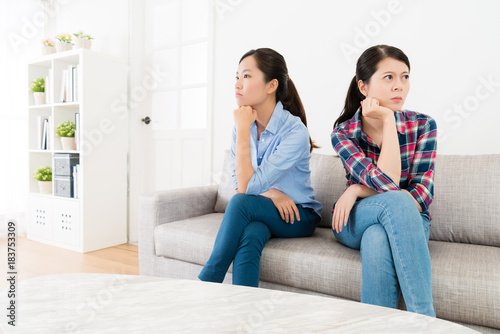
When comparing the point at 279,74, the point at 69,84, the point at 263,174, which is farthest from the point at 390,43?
the point at 69,84

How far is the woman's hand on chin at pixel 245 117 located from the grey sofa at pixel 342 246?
0.45 metres

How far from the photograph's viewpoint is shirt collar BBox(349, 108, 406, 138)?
4.34ft

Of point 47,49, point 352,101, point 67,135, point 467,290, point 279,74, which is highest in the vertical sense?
point 47,49

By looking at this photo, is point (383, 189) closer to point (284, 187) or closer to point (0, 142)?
point (284, 187)

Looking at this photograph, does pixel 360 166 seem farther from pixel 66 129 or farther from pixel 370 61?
pixel 66 129

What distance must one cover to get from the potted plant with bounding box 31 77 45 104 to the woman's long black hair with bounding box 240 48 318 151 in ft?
6.98

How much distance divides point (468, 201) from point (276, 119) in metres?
0.81

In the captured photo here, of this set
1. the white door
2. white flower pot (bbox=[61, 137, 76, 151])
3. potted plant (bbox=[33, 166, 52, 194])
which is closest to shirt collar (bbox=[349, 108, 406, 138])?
the white door

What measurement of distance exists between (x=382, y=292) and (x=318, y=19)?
5.31 feet

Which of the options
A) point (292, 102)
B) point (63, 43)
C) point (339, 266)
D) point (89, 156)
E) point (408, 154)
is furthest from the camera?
point (63, 43)

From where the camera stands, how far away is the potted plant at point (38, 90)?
292 centimetres

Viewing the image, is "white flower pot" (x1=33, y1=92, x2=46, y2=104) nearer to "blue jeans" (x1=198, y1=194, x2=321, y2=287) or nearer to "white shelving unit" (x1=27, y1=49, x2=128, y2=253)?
"white shelving unit" (x1=27, y1=49, x2=128, y2=253)

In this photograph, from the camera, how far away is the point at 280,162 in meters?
1.40

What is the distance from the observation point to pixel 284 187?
148cm
